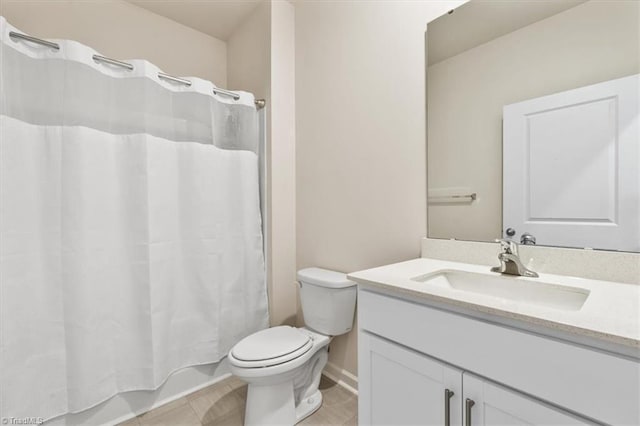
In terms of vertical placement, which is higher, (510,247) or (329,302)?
(510,247)

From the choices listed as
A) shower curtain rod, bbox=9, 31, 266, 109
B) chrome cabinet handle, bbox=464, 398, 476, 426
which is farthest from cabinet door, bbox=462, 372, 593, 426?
shower curtain rod, bbox=9, 31, 266, 109

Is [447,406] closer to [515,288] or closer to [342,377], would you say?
[515,288]

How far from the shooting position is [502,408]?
0.73m

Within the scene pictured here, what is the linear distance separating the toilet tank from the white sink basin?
56 centimetres

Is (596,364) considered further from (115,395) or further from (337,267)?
(115,395)

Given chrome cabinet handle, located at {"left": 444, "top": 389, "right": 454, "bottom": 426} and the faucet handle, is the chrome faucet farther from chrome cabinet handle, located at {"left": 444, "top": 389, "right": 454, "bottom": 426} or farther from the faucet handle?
chrome cabinet handle, located at {"left": 444, "top": 389, "right": 454, "bottom": 426}

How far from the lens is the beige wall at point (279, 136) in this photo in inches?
77.5

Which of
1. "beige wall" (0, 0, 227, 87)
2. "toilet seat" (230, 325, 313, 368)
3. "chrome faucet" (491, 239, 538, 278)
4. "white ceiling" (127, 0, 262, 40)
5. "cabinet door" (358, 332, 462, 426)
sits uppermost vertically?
"white ceiling" (127, 0, 262, 40)

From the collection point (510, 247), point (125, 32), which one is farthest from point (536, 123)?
point (125, 32)

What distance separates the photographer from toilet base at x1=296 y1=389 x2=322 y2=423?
4.92ft

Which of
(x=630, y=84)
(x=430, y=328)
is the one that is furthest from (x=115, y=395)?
(x=630, y=84)

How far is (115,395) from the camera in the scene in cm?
148

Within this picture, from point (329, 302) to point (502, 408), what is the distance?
3.12 ft

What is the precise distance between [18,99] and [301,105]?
1416 mm
